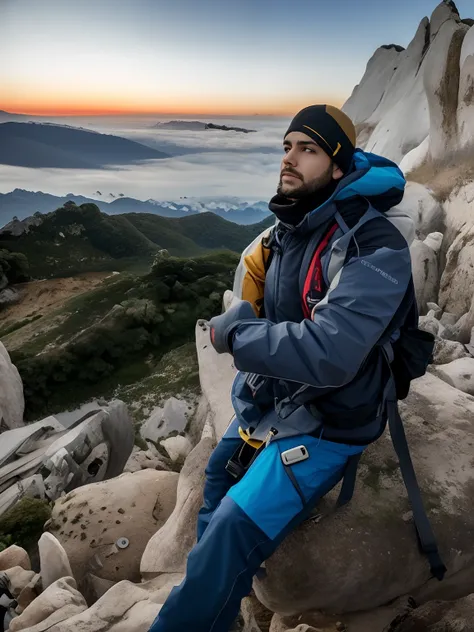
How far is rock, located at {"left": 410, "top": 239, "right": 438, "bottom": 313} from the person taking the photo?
17203 mm

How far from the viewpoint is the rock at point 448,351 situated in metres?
12.6

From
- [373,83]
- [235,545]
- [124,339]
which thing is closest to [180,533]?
[235,545]

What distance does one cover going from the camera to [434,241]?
58.0ft

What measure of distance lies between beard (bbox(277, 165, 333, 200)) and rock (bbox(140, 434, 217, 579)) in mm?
4351

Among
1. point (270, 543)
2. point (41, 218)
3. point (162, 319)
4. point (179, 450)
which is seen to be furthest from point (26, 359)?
point (41, 218)

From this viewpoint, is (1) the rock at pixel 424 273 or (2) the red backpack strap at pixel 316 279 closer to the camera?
(2) the red backpack strap at pixel 316 279

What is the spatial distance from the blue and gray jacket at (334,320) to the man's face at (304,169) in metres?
0.23

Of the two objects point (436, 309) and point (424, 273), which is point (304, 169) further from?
point (424, 273)

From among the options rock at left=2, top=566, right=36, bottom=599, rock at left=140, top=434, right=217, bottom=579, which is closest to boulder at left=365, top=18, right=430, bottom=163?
rock at left=140, top=434, right=217, bottom=579

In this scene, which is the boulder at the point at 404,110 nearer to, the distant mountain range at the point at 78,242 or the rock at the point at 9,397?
the distant mountain range at the point at 78,242

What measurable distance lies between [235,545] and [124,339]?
28195 millimetres

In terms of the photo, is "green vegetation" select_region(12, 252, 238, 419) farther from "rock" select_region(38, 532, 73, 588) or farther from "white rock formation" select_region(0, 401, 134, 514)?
"rock" select_region(38, 532, 73, 588)

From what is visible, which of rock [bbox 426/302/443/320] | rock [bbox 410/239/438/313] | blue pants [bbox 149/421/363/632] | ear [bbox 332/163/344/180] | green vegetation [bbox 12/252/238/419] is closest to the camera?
blue pants [bbox 149/421/363/632]

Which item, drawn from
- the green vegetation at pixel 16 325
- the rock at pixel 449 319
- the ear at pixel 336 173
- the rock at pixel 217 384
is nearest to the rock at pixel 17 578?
the rock at pixel 217 384
